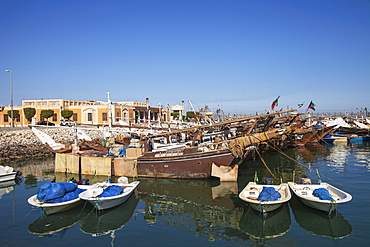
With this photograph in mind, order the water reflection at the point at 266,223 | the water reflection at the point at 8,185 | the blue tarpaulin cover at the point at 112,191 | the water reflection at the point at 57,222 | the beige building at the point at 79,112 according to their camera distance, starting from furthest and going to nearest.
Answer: the beige building at the point at 79,112, the water reflection at the point at 8,185, the blue tarpaulin cover at the point at 112,191, the water reflection at the point at 57,222, the water reflection at the point at 266,223

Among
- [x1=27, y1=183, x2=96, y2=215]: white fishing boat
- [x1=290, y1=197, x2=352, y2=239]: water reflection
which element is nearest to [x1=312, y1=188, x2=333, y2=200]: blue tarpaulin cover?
[x1=290, y1=197, x2=352, y2=239]: water reflection

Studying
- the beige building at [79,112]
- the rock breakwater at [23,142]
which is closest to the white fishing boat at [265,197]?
the rock breakwater at [23,142]

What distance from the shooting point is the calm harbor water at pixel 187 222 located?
34.2ft

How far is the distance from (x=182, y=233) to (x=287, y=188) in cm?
552

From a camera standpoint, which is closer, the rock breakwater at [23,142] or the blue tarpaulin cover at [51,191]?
the blue tarpaulin cover at [51,191]

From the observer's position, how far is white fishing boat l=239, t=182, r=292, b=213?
11758 millimetres

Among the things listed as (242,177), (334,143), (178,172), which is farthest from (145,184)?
(334,143)

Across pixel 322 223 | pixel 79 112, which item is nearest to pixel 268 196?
pixel 322 223

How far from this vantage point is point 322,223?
11406mm

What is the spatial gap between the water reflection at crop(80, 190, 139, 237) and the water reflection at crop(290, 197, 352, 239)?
7377mm

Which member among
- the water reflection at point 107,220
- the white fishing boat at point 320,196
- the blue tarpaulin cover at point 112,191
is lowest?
the water reflection at point 107,220

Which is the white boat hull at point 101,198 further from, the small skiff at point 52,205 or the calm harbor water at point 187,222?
the small skiff at point 52,205

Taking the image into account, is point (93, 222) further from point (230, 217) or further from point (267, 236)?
point (267, 236)

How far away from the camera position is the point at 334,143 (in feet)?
136
